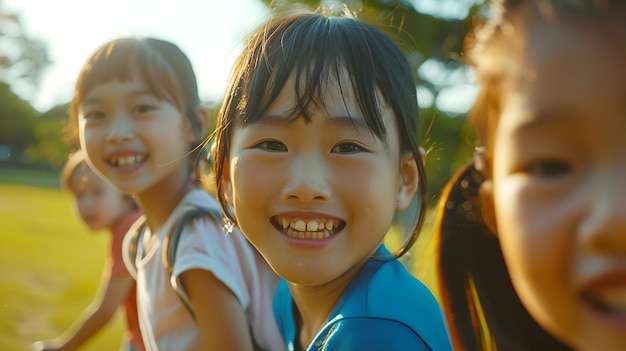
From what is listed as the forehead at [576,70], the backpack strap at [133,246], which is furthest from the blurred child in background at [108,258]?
the forehead at [576,70]

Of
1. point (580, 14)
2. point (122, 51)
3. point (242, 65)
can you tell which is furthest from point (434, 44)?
point (580, 14)

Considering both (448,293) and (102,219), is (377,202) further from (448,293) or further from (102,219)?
(102,219)

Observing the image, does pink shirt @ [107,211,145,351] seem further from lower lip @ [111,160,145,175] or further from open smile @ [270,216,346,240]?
open smile @ [270,216,346,240]

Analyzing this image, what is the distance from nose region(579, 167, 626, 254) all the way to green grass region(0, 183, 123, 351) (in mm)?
4830

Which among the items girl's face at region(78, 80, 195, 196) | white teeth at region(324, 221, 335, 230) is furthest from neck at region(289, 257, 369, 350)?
girl's face at region(78, 80, 195, 196)

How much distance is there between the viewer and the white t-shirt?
223cm

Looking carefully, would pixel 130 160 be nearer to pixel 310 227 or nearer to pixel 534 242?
pixel 310 227

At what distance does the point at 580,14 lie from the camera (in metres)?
0.94

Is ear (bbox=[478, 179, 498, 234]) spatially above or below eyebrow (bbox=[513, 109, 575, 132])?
below

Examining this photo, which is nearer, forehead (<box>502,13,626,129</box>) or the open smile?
forehead (<box>502,13,626,129</box>)

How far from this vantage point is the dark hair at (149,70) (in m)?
2.51

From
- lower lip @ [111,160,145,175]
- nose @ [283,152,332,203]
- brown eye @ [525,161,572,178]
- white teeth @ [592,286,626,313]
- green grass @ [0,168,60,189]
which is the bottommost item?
green grass @ [0,168,60,189]

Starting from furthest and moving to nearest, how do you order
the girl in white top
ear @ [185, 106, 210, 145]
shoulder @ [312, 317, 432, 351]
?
ear @ [185, 106, 210, 145]
the girl in white top
shoulder @ [312, 317, 432, 351]

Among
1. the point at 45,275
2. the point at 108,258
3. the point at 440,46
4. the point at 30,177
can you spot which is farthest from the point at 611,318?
the point at 30,177
